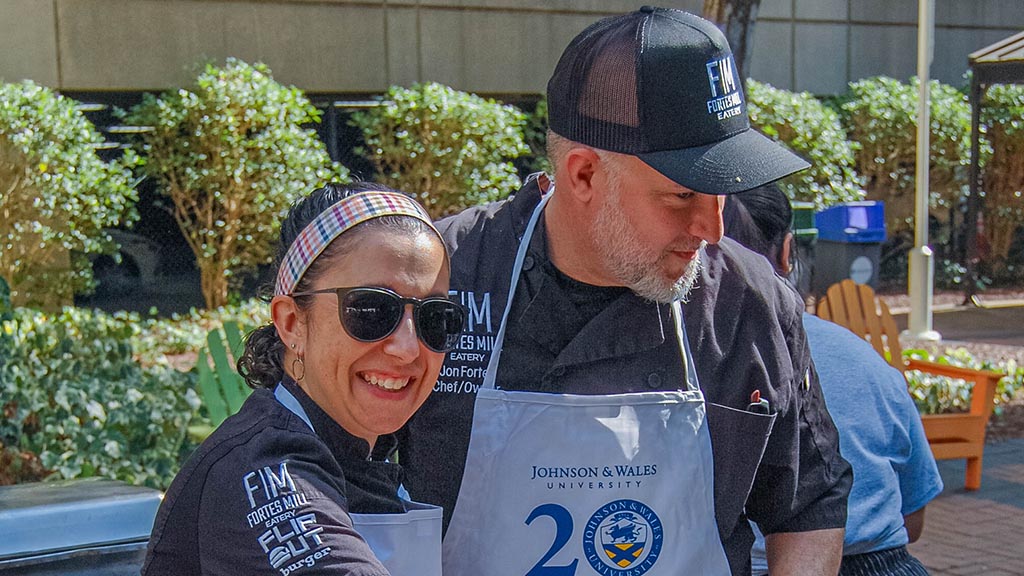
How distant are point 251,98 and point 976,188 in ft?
23.7

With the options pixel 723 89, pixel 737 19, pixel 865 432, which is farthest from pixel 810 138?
pixel 723 89

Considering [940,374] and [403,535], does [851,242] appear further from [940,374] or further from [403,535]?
[403,535]

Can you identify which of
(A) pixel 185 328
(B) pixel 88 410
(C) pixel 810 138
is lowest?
(A) pixel 185 328

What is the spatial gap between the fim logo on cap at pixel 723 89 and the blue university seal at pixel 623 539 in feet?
2.13

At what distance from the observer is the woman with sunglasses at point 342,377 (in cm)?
146

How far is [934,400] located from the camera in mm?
7316

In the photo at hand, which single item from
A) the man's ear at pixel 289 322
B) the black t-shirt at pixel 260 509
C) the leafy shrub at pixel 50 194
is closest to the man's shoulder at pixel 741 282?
the man's ear at pixel 289 322

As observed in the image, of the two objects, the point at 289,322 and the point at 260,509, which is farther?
the point at 289,322

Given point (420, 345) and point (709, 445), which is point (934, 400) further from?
point (420, 345)

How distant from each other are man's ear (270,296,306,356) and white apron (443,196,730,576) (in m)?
0.49

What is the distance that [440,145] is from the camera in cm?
1064

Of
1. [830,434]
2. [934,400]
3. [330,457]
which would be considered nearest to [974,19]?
[934,400]

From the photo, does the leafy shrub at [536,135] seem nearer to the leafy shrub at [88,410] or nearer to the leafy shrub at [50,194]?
the leafy shrub at [50,194]

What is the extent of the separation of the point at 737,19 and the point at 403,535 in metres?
5.39
